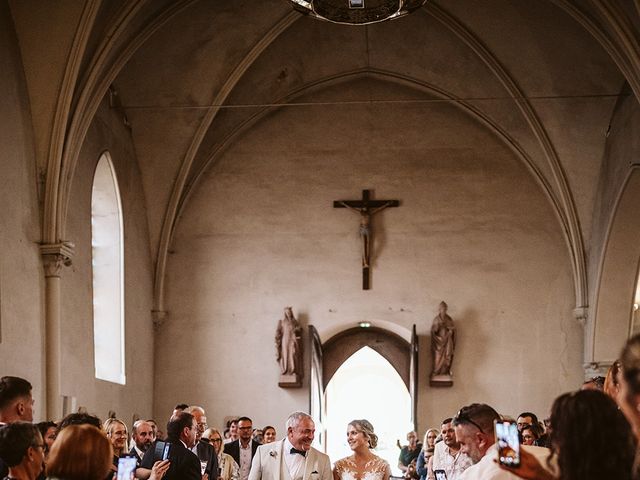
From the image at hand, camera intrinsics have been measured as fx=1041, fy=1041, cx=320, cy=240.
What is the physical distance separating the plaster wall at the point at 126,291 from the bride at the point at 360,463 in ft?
25.7

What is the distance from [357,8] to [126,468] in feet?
29.2

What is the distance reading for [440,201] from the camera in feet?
68.1

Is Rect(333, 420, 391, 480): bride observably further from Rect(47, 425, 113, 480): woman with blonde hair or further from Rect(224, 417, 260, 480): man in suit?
Rect(47, 425, 113, 480): woman with blonde hair

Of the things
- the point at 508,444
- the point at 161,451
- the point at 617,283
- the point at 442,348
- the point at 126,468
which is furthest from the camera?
the point at 442,348

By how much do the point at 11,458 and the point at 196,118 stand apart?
1569 cm

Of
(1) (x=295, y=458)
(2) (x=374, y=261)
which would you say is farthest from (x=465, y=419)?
Result: (2) (x=374, y=261)

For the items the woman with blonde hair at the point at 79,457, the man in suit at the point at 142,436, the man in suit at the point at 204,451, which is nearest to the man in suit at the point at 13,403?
the woman with blonde hair at the point at 79,457

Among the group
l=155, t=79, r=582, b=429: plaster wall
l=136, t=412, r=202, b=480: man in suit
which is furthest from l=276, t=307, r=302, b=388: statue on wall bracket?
l=136, t=412, r=202, b=480: man in suit

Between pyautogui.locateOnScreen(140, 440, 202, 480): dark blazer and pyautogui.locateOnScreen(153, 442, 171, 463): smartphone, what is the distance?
69 millimetres

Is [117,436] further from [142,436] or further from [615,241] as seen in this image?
[615,241]

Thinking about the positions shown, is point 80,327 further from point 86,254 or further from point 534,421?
point 534,421

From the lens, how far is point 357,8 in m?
12.7

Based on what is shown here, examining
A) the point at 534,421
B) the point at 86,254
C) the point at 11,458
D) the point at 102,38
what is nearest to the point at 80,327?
the point at 86,254

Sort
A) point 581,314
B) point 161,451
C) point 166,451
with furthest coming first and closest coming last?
point 581,314 → point 161,451 → point 166,451
